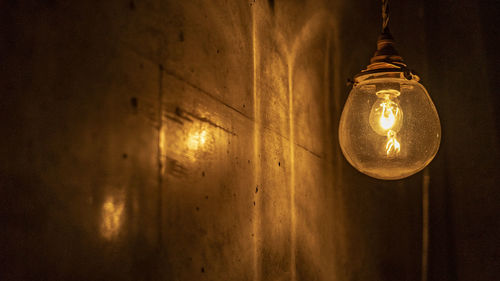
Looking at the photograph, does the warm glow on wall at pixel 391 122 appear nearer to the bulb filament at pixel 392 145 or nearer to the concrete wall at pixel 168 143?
the bulb filament at pixel 392 145

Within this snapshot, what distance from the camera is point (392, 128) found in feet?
3.65

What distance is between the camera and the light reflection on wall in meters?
0.51

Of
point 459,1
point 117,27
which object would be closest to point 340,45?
point 459,1

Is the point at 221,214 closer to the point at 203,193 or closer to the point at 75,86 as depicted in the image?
the point at 203,193

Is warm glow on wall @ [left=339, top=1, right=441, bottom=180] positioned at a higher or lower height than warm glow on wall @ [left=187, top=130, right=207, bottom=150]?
higher

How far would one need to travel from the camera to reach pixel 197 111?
0.76 meters

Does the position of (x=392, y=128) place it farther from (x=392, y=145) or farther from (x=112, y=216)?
(x=112, y=216)

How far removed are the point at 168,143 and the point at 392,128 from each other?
70cm

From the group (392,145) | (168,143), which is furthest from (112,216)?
(392,145)

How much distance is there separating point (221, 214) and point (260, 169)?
10.1 inches

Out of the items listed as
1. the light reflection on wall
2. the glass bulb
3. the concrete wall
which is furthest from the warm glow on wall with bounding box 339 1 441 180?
the light reflection on wall

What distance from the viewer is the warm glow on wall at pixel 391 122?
1103 mm

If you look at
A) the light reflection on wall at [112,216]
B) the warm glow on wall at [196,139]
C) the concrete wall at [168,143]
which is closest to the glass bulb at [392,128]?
the concrete wall at [168,143]

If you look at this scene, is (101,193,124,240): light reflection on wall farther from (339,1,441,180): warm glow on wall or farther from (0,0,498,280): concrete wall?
(339,1,441,180): warm glow on wall
